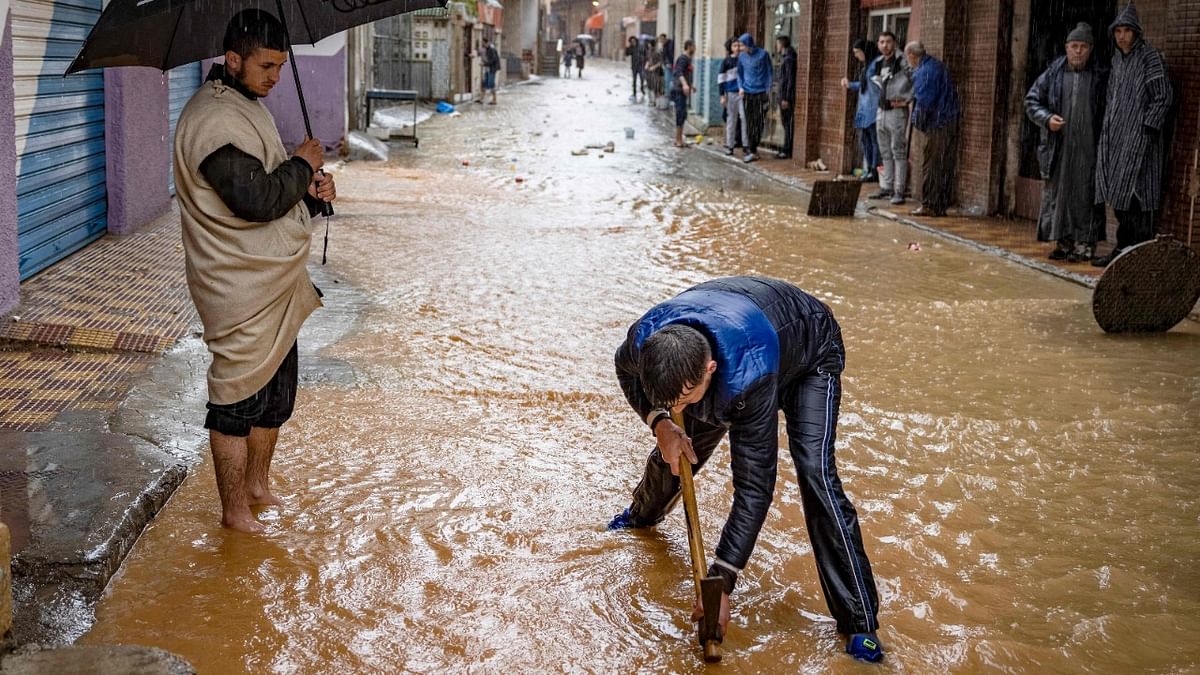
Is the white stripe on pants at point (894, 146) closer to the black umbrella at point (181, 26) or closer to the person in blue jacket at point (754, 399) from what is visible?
the black umbrella at point (181, 26)

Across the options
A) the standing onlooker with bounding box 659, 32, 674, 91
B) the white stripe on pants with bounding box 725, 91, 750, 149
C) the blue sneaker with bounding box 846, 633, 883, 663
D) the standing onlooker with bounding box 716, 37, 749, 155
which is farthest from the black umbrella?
the standing onlooker with bounding box 659, 32, 674, 91

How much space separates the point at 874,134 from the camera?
15.1 m

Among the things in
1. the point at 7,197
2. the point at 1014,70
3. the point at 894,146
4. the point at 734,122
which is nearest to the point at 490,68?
the point at 734,122

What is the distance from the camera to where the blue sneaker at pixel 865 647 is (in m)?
3.51

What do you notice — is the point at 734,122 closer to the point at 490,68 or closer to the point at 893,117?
the point at 893,117

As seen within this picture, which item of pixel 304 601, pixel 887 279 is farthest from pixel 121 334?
pixel 887 279

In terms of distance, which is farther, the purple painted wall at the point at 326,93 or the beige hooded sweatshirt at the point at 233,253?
the purple painted wall at the point at 326,93

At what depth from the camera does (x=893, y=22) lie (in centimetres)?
1568

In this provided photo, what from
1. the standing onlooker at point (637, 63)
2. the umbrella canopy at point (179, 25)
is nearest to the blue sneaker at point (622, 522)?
the umbrella canopy at point (179, 25)

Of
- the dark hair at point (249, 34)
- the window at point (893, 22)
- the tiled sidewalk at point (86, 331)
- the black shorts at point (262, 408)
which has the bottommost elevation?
the tiled sidewalk at point (86, 331)

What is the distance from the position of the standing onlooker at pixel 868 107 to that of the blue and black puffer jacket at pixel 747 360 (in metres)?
11.3

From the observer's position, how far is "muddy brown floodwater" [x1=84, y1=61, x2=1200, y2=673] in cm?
363

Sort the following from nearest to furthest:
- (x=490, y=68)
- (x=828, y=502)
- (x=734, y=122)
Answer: (x=828, y=502)
(x=734, y=122)
(x=490, y=68)

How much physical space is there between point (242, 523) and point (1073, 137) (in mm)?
7847
